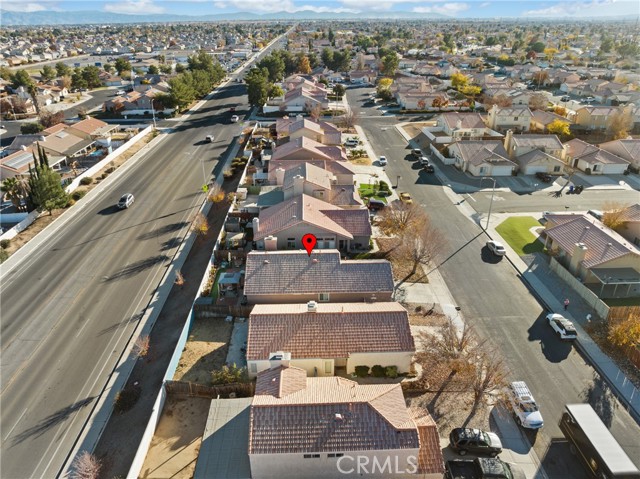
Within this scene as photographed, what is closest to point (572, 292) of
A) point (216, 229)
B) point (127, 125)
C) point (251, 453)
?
point (251, 453)

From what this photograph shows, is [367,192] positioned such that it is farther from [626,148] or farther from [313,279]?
[626,148]

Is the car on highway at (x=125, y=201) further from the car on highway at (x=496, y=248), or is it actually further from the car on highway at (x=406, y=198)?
the car on highway at (x=496, y=248)

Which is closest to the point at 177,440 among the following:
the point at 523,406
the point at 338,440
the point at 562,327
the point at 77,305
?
the point at 338,440

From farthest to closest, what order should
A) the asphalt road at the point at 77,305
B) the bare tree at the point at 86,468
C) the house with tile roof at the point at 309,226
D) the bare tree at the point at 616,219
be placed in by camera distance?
the bare tree at the point at 616,219
the house with tile roof at the point at 309,226
the asphalt road at the point at 77,305
the bare tree at the point at 86,468

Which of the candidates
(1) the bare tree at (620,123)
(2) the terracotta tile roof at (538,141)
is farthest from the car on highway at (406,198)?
(1) the bare tree at (620,123)

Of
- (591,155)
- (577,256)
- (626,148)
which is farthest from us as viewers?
(626,148)

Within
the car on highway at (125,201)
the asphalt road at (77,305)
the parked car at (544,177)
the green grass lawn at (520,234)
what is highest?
the parked car at (544,177)
